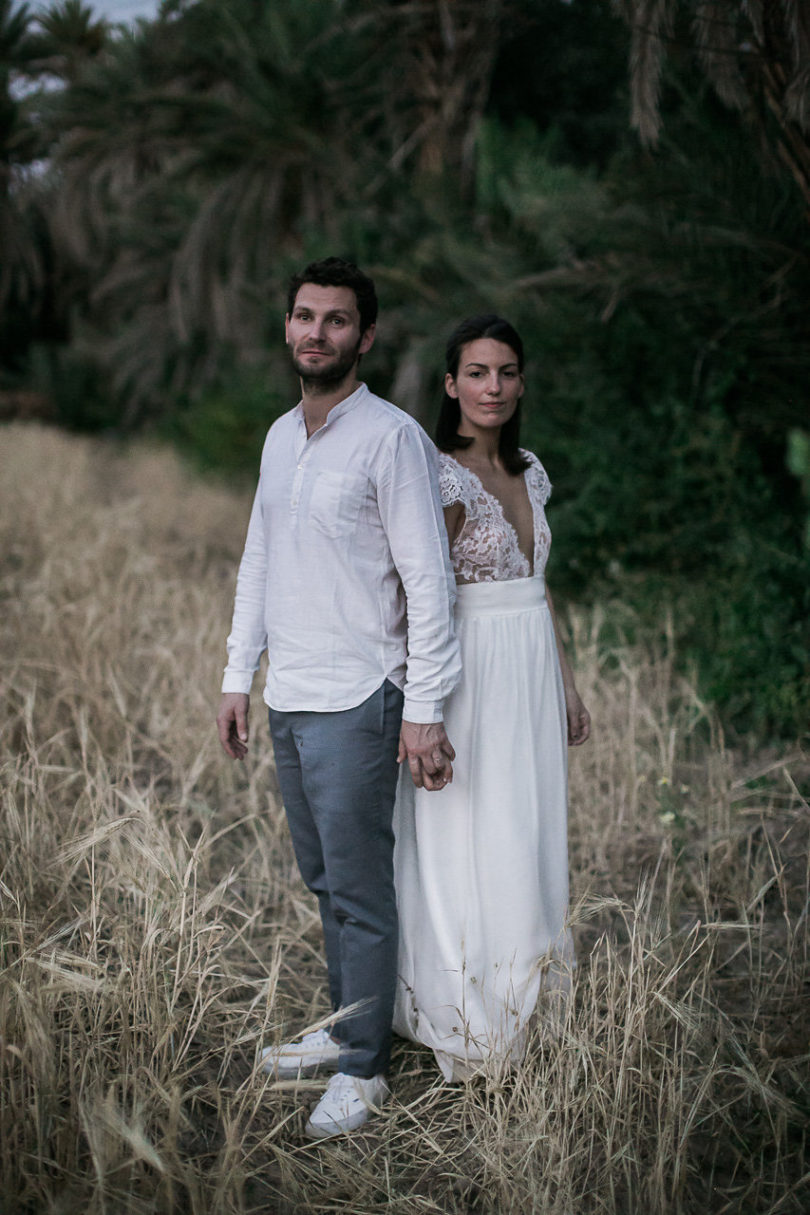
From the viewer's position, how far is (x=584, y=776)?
13.4 feet

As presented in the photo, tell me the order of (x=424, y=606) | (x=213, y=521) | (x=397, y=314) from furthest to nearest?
(x=213, y=521), (x=397, y=314), (x=424, y=606)

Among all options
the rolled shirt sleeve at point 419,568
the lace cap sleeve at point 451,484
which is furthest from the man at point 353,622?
the lace cap sleeve at point 451,484

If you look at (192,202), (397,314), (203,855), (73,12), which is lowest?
(203,855)

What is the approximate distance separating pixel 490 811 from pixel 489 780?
0.07m

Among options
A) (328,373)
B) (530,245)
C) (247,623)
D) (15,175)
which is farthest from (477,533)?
(15,175)

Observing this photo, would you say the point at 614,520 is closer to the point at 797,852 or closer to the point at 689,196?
the point at 689,196

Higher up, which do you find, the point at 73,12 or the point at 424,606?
the point at 73,12

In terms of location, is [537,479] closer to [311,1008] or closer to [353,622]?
[353,622]

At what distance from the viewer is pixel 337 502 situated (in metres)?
2.32

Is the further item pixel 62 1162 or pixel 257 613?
pixel 257 613

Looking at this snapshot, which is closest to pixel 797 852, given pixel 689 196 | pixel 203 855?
Answer: pixel 203 855

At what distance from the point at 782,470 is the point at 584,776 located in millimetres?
2402

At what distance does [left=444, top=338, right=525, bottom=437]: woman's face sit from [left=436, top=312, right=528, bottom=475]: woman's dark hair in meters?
0.02

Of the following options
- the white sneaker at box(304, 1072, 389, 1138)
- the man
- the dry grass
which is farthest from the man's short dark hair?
the white sneaker at box(304, 1072, 389, 1138)
